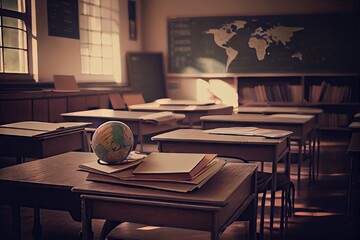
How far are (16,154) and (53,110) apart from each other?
8.38ft

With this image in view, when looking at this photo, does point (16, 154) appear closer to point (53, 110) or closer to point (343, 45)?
point (53, 110)

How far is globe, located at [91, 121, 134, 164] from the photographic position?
1524 millimetres

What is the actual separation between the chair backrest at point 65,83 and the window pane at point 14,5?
0.84 metres

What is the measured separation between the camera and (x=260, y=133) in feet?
9.04

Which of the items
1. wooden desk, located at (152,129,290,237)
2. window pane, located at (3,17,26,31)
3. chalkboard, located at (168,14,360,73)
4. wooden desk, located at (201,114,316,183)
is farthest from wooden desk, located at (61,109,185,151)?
chalkboard, located at (168,14,360,73)

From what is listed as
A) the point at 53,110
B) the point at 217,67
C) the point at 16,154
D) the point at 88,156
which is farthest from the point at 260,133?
the point at 217,67

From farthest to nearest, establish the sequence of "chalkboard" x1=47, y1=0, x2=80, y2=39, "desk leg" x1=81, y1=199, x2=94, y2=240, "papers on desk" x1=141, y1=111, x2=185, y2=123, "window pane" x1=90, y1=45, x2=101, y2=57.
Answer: "window pane" x1=90, y1=45, x2=101, y2=57
"chalkboard" x1=47, y1=0, x2=80, y2=39
"papers on desk" x1=141, y1=111, x2=185, y2=123
"desk leg" x1=81, y1=199, x2=94, y2=240

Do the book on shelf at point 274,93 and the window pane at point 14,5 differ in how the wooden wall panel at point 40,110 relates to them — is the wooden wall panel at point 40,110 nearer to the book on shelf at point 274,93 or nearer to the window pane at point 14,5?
the window pane at point 14,5

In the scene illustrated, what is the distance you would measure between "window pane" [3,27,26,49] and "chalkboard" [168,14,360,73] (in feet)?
11.2

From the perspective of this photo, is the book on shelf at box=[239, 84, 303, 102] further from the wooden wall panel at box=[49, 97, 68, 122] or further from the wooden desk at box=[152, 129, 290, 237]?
the wooden desk at box=[152, 129, 290, 237]

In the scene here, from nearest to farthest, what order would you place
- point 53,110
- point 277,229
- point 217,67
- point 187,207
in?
point 187,207 → point 277,229 → point 53,110 → point 217,67

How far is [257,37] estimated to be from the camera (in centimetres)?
780

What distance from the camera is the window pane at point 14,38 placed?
4.98 metres

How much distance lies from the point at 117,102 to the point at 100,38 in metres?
1.10
